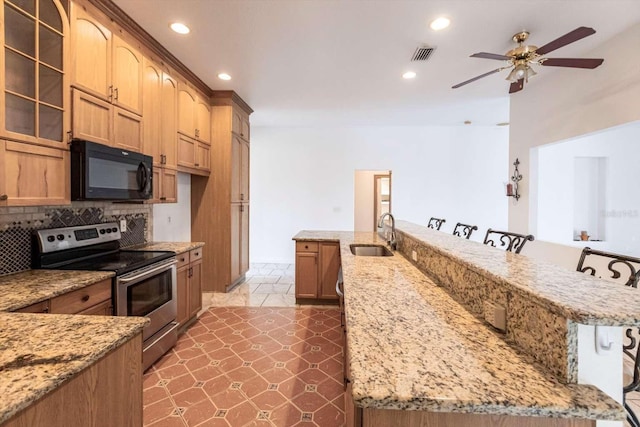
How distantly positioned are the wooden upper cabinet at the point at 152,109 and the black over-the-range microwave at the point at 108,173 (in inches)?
9.1


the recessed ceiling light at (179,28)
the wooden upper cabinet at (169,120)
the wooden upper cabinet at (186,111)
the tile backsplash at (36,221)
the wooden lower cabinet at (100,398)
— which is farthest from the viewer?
the wooden upper cabinet at (186,111)

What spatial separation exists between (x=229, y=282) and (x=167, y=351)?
1.60 meters

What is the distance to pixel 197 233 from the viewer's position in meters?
4.19

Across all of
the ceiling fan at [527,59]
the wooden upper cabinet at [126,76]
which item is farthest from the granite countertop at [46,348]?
the ceiling fan at [527,59]

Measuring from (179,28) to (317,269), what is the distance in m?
2.85

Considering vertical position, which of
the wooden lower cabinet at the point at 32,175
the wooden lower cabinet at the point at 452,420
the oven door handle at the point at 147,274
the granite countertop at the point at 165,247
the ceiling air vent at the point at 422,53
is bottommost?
the wooden lower cabinet at the point at 452,420

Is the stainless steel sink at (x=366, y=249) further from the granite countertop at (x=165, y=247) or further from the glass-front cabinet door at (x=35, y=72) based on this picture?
the glass-front cabinet door at (x=35, y=72)

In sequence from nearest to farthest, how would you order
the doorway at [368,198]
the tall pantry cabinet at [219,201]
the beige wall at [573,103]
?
the beige wall at [573,103]
the tall pantry cabinet at [219,201]
the doorway at [368,198]

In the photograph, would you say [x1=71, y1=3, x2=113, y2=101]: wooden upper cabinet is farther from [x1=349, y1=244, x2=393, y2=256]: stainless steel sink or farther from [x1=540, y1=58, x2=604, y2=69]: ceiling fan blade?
[x1=540, y1=58, x2=604, y2=69]: ceiling fan blade

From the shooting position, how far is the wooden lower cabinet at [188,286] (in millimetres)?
2888

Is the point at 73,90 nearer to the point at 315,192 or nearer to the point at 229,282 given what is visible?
the point at 229,282

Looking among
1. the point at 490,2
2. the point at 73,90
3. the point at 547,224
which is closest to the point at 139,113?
the point at 73,90

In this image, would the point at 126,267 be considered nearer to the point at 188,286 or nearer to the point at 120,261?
the point at 120,261

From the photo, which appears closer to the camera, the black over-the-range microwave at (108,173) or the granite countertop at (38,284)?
the granite countertop at (38,284)
